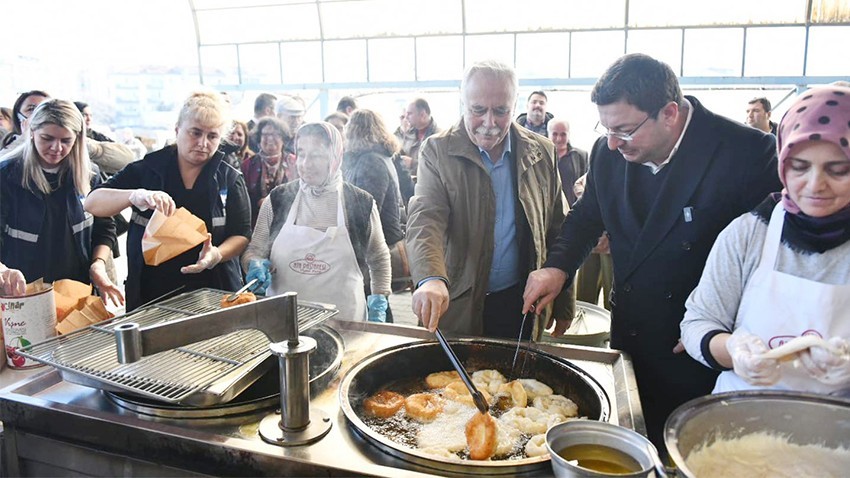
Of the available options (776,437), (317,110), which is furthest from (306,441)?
(317,110)

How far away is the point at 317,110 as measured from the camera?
10828 millimetres

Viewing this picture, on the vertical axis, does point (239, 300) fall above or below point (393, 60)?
below

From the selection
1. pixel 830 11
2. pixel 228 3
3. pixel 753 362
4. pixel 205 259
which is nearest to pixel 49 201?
pixel 205 259

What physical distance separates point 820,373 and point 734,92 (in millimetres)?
8928

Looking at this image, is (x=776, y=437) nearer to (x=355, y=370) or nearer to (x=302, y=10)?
(x=355, y=370)

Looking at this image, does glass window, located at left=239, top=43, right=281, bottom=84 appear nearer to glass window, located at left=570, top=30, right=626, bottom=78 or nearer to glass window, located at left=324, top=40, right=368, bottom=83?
glass window, located at left=324, top=40, right=368, bottom=83

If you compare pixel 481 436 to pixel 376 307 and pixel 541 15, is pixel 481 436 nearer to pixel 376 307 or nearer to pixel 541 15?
pixel 376 307

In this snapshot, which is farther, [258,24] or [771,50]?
[258,24]

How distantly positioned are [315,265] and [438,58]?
8.08 metres

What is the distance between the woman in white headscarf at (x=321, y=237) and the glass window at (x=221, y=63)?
9.71 m

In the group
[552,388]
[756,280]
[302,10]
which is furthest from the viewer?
[302,10]

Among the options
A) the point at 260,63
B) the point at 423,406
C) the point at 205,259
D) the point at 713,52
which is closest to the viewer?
the point at 423,406

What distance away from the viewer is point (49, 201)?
262cm

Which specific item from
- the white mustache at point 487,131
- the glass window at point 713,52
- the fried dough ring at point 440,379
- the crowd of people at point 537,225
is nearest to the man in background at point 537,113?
the crowd of people at point 537,225
